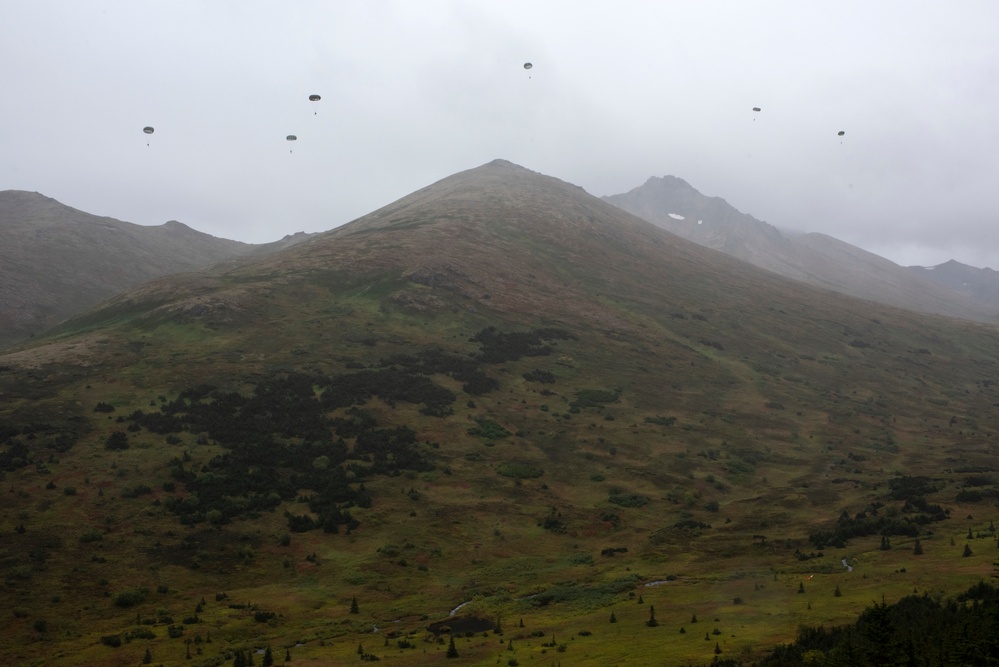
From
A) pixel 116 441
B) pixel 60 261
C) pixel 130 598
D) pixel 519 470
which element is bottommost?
pixel 130 598

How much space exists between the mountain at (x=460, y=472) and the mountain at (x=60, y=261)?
121ft

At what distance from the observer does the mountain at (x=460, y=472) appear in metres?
31.9

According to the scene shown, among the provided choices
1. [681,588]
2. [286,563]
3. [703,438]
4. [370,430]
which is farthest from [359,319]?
[681,588]

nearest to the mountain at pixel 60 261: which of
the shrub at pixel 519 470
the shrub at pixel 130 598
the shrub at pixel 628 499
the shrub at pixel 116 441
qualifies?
the shrub at pixel 116 441

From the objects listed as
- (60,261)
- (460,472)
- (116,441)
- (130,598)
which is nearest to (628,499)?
(460,472)

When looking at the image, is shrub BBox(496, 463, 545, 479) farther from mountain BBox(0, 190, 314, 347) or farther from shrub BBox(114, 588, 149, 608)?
mountain BBox(0, 190, 314, 347)

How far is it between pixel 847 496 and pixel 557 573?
2791 cm

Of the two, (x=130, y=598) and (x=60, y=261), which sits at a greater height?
(x=60, y=261)

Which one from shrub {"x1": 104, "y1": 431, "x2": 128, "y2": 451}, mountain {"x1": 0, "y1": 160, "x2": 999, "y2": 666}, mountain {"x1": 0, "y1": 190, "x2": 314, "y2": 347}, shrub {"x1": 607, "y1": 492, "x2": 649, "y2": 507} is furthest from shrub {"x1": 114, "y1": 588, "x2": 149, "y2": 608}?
mountain {"x1": 0, "y1": 190, "x2": 314, "y2": 347}

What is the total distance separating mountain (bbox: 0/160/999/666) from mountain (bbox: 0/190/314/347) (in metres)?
37.0

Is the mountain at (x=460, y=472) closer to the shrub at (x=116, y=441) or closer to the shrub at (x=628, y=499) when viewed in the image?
the shrub at (x=116, y=441)

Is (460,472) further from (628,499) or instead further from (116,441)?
(116,441)

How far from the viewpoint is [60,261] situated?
15038 centimetres

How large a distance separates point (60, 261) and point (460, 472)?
13389cm
